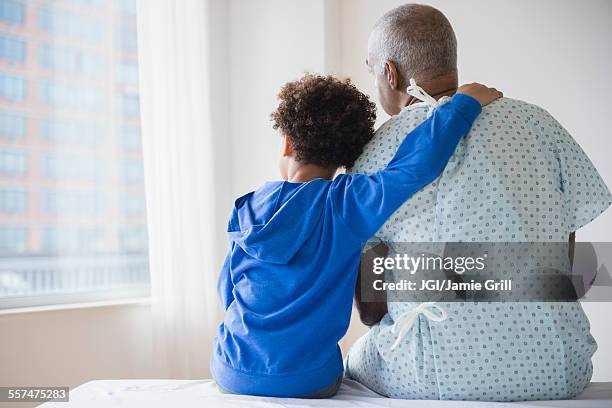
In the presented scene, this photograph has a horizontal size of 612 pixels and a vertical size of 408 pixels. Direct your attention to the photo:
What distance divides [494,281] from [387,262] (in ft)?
0.75

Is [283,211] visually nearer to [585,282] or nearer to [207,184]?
[585,282]

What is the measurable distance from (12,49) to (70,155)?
18.9 inches

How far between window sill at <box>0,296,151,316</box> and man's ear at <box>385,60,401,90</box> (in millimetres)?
1690

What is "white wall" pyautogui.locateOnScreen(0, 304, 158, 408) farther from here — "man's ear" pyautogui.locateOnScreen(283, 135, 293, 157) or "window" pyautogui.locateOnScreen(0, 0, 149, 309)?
"man's ear" pyautogui.locateOnScreen(283, 135, 293, 157)

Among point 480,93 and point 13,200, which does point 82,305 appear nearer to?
point 13,200

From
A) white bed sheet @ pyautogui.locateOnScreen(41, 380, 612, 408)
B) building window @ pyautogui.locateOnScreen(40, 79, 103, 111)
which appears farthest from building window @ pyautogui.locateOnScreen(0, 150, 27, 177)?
white bed sheet @ pyautogui.locateOnScreen(41, 380, 612, 408)

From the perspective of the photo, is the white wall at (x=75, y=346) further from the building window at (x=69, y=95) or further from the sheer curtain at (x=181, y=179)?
the building window at (x=69, y=95)

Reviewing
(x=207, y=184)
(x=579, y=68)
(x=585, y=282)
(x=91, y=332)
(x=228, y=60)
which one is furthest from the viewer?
(x=228, y=60)

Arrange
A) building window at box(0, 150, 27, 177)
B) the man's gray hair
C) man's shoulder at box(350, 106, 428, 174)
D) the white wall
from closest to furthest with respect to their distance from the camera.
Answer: man's shoulder at box(350, 106, 428, 174), the man's gray hair, the white wall, building window at box(0, 150, 27, 177)

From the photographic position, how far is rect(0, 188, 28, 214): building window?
245cm

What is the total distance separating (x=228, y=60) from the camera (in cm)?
319

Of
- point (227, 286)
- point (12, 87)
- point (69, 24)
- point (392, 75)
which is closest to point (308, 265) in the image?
point (227, 286)

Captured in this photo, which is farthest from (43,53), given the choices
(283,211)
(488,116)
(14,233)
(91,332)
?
(488,116)

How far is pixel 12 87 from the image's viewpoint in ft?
Result: 8.16
